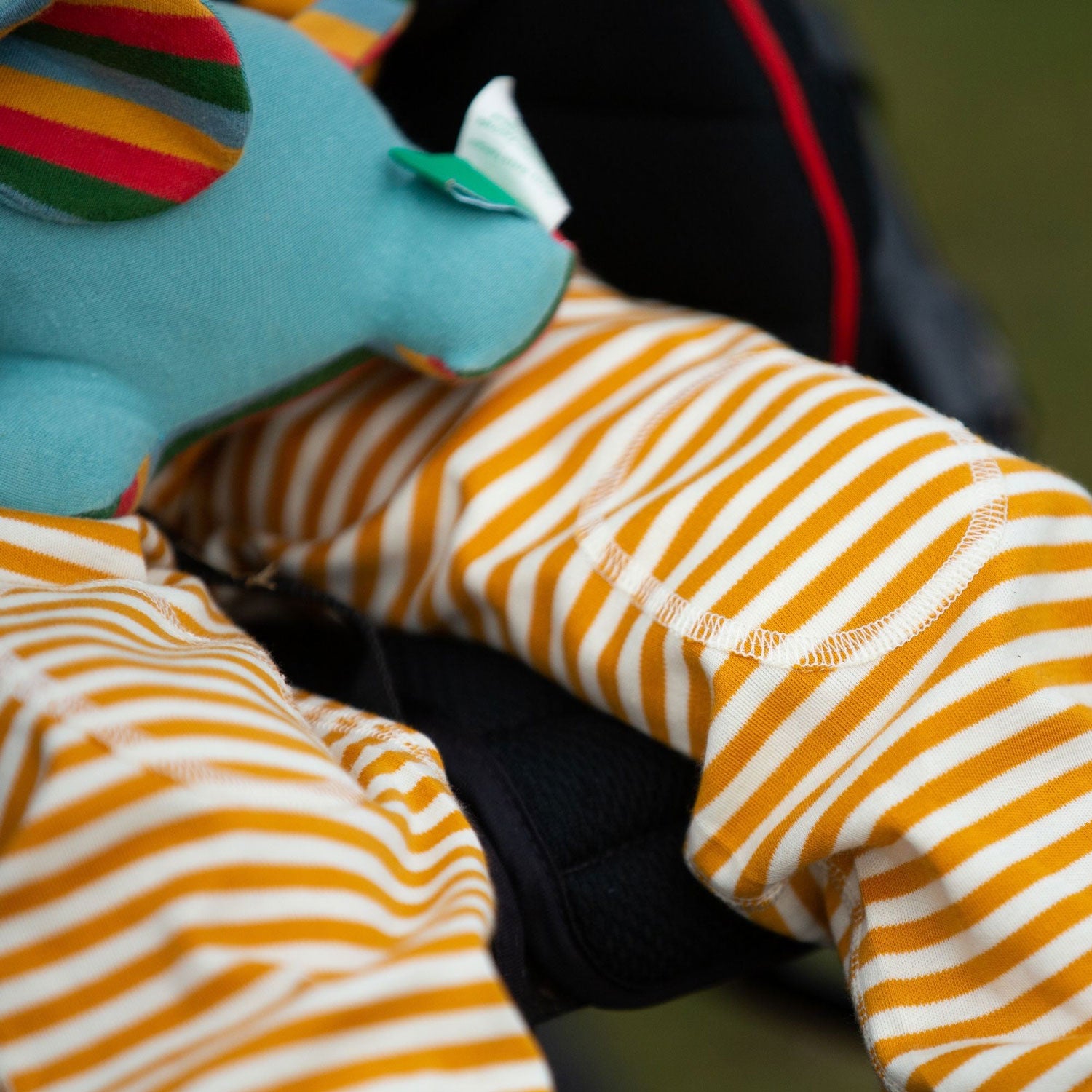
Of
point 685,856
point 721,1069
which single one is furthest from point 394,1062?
point 721,1069

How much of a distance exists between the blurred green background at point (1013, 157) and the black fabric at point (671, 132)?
2.02 ft

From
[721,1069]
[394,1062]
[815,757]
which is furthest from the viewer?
[721,1069]

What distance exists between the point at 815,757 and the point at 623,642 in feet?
0.28

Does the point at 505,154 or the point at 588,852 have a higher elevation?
the point at 505,154

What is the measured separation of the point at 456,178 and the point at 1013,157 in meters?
0.98

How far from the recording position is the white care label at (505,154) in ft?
1.63

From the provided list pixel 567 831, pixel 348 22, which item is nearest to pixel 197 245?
pixel 348 22

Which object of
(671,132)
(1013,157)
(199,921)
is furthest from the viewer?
(1013,157)

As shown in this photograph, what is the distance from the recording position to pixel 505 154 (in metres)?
0.50

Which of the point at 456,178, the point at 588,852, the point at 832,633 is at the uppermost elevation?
the point at 456,178

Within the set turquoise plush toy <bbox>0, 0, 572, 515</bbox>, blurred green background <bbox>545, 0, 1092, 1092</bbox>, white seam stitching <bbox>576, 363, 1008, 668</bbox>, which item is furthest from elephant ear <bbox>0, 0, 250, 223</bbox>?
blurred green background <bbox>545, 0, 1092, 1092</bbox>

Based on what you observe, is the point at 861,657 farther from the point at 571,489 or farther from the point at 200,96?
the point at 200,96

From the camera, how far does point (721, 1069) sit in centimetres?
86

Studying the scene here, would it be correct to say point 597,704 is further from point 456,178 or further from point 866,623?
point 456,178
